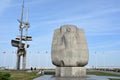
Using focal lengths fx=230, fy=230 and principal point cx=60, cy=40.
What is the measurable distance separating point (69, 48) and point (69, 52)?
417mm

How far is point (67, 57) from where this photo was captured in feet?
75.5

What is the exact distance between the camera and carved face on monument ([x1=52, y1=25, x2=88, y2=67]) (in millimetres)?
23031

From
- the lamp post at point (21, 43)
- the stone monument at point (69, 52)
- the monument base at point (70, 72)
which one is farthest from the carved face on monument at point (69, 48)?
the lamp post at point (21, 43)

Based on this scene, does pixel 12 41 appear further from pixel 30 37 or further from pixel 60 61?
pixel 60 61

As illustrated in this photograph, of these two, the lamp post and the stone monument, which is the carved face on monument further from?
the lamp post

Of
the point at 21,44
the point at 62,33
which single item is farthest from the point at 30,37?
the point at 62,33

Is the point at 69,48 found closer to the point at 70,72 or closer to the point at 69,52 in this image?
the point at 69,52

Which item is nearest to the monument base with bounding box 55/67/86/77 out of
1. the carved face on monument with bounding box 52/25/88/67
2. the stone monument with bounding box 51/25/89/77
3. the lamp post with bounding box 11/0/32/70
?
the stone monument with bounding box 51/25/89/77

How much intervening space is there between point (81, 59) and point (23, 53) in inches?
1605

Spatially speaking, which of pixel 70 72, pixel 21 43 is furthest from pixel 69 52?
pixel 21 43

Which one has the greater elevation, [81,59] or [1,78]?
[81,59]

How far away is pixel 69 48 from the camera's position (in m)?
23.3

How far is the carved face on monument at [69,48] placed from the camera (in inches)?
907

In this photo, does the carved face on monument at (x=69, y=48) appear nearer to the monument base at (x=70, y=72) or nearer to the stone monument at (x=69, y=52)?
the stone monument at (x=69, y=52)
